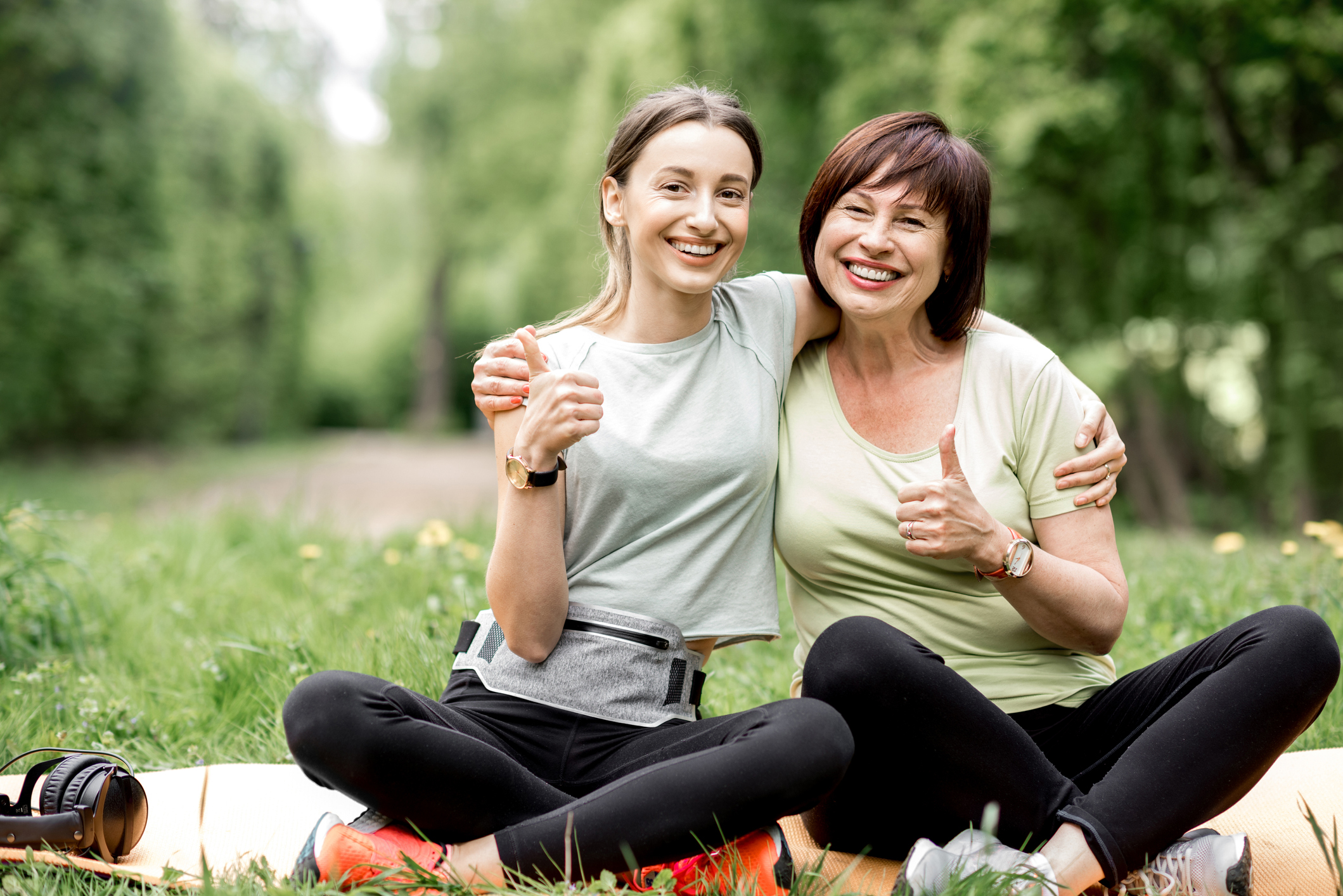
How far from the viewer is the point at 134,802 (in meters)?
2.04

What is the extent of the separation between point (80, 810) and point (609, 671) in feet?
3.23

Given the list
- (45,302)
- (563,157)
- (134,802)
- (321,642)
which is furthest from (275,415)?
(134,802)

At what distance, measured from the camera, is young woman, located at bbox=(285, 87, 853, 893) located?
180 centimetres

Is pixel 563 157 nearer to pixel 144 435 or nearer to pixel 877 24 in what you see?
pixel 144 435

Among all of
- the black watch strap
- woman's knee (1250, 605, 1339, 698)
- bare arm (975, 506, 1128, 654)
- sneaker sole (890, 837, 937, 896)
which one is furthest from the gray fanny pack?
woman's knee (1250, 605, 1339, 698)

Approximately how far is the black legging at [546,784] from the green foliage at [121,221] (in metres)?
8.68

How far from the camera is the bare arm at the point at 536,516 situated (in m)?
1.94

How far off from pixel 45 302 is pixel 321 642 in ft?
26.2

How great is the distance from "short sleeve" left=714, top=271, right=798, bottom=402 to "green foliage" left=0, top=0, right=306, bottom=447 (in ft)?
28.1

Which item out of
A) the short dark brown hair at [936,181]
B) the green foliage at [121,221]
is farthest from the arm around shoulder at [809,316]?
the green foliage at [121,221]

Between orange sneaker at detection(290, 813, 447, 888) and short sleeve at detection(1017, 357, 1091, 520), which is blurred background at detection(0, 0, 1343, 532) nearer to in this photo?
short sleeve at detection(1017, 357, 1091, 520)

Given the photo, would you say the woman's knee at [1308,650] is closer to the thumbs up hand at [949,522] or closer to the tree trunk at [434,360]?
the thumbs up hand at [949,522]

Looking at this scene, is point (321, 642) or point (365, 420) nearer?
point (321, 642)

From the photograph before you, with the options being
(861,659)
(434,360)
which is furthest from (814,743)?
(434,360)
